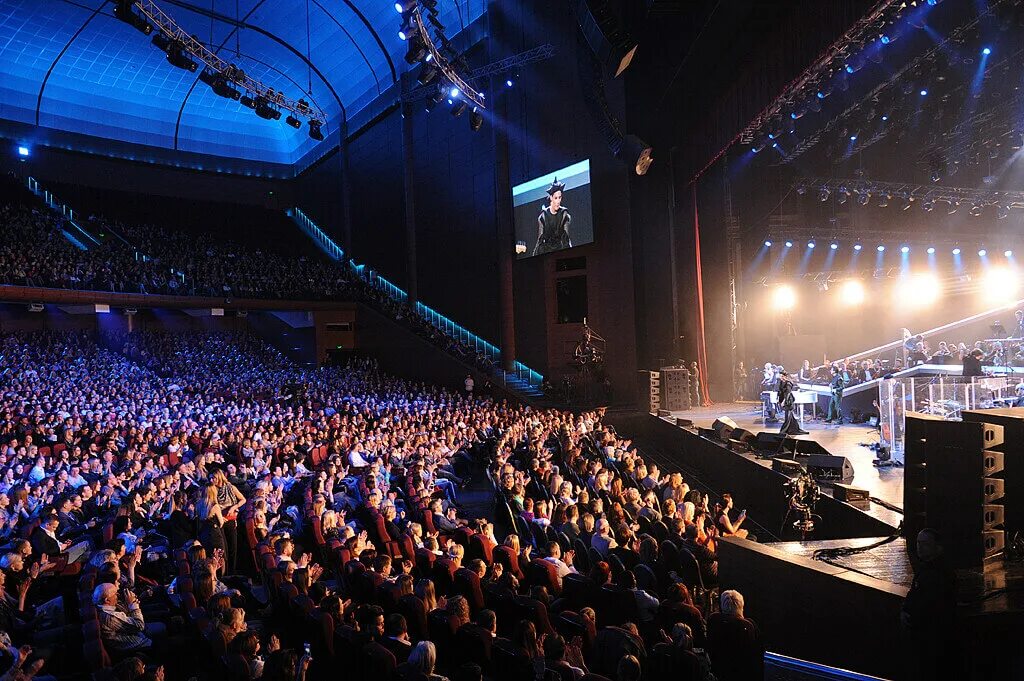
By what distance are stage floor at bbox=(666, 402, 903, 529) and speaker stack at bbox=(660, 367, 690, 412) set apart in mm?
286

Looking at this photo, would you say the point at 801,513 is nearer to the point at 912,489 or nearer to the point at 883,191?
the point at 912,489

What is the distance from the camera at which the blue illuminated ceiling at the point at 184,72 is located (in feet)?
75.4

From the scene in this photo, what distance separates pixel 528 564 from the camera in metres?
5.27

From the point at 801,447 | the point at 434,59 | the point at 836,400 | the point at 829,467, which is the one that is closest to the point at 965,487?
the point at 829,467

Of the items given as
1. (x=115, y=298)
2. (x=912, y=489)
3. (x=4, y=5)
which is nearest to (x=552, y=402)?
(x=912, y=489)

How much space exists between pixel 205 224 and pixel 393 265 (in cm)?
1011

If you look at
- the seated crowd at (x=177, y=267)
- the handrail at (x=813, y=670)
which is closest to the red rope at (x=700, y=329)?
the seated crowd at (x=177, y=267)

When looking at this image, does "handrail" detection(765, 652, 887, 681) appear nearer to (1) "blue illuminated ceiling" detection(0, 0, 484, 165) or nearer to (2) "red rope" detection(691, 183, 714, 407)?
(2) "red rope" detection(691, 183, 714, 407)

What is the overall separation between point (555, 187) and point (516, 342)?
5045 mm

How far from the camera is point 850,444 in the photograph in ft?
37.0

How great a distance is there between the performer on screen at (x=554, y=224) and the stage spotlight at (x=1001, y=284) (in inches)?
537

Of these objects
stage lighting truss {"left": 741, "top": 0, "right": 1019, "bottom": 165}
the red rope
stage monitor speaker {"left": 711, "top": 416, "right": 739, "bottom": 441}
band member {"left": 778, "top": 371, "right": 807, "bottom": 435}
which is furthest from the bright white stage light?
stage monitor speaker {"left": 711, "top": 416, "right": 739, "bottom": 441}

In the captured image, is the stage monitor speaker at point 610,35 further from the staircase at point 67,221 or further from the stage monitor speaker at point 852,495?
the staircase at point 67,221

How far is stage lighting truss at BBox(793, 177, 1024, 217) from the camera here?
16211mm
